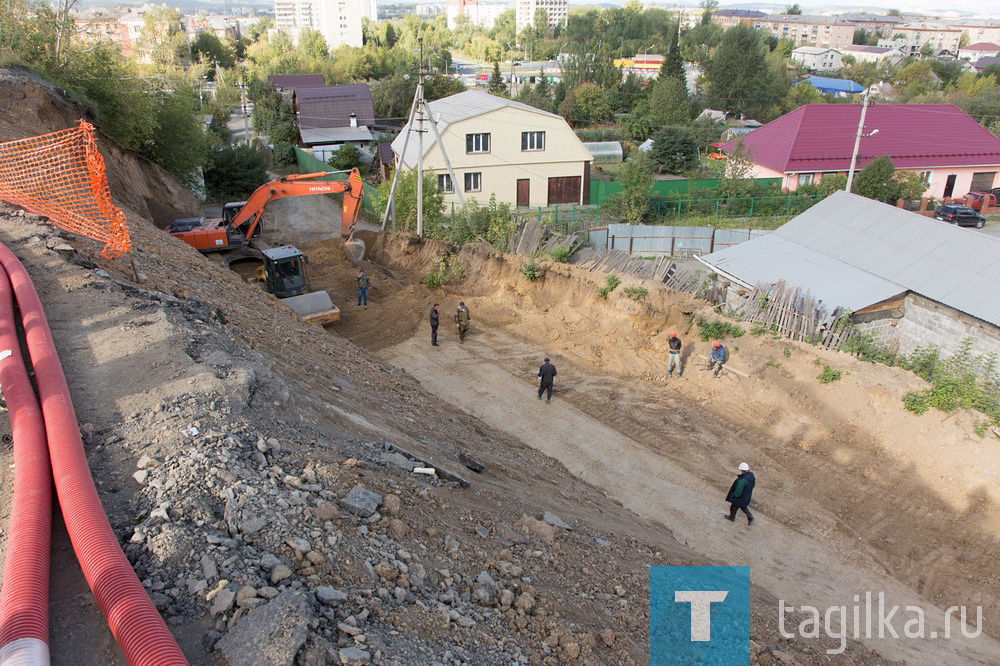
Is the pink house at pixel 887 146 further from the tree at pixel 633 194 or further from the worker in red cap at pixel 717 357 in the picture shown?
the worker in red cap at pixel 717 357

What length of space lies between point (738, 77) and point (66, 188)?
67.3 m

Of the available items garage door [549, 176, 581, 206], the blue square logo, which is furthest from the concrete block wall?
garage door [549, 176, 581, 206]

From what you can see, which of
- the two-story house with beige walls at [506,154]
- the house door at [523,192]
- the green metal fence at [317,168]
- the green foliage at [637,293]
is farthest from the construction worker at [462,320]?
the house door at [523,192]

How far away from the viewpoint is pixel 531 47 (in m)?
140

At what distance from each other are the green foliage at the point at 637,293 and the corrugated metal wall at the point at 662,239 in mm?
6883

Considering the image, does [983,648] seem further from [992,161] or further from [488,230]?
[992,161]

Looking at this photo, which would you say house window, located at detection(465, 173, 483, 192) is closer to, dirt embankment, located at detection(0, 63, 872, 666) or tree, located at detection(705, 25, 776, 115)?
dirt embankment, located at detection(0, 63, 872, 666)

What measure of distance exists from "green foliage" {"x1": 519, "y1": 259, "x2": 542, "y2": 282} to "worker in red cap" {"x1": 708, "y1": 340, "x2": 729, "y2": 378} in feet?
20.5

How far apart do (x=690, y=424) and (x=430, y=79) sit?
51647 mm

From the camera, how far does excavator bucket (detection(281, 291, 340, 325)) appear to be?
17.7 metres

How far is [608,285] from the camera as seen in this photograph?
1841 centimetres

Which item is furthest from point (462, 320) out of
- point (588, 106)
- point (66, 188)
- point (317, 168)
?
point (588, 106)

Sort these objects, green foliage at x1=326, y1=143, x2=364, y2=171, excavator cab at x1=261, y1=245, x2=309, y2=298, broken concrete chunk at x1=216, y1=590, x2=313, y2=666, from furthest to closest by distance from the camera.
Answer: green foliage at x1=326, y1=143, x2=364, y2=171
excavator cab at x1=261, y1=245, x2=309, y2=298
broken concrete chunk at x1=216, y1=590, x2=313, y2=666

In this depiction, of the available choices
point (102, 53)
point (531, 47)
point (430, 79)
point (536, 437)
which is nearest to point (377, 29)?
point (531, 47)
